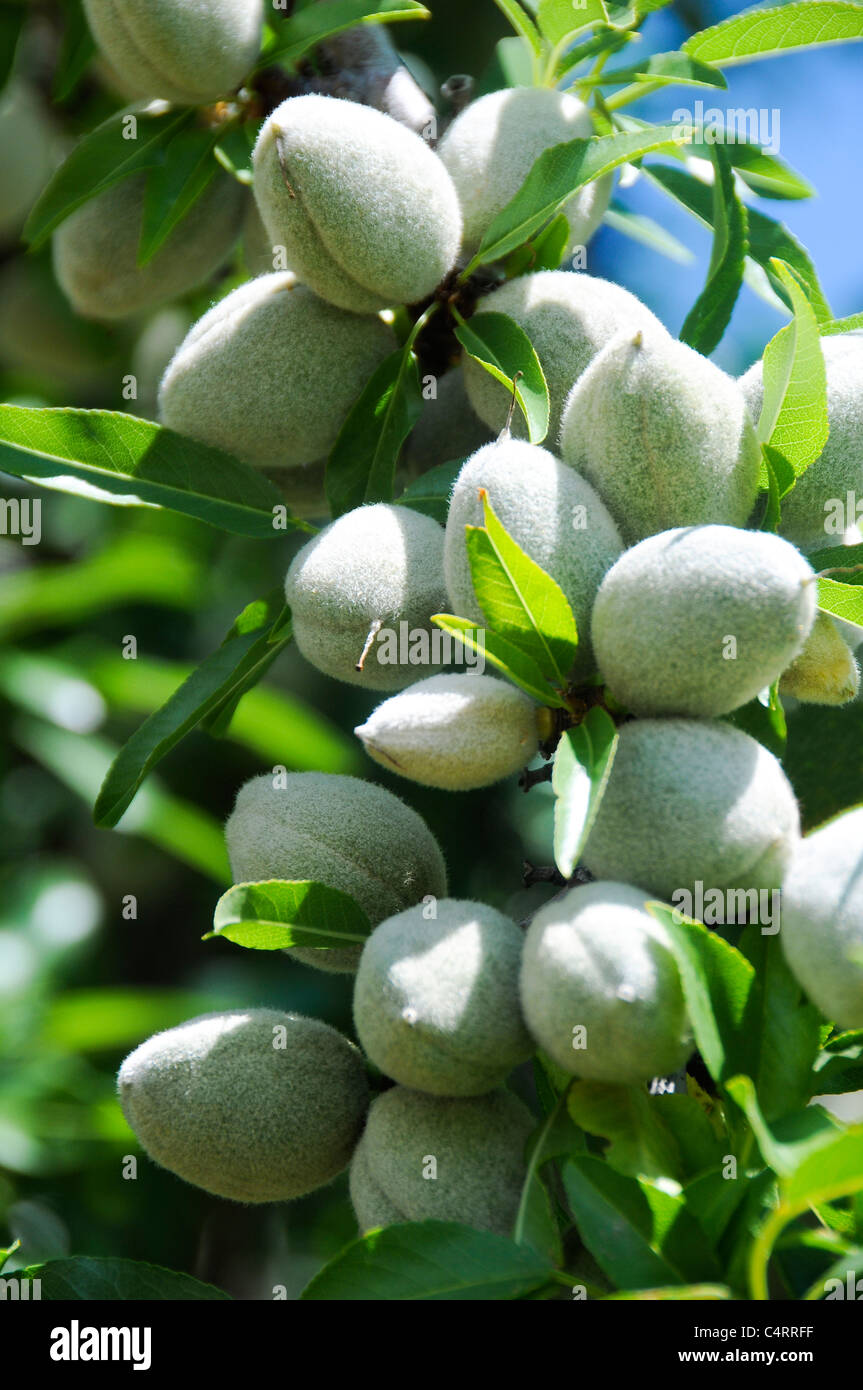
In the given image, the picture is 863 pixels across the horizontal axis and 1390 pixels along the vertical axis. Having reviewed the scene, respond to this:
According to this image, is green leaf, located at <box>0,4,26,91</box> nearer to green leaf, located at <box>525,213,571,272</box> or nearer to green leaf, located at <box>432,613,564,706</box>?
green leaf, located at <box>525,213,571,272</box>

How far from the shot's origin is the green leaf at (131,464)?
1.13m

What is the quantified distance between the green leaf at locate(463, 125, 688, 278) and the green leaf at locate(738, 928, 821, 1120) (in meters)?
0.58

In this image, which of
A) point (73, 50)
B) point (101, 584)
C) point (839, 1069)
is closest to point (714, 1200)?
point (839, 1069)

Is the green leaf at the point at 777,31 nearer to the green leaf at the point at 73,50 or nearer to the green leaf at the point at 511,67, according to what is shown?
the green leaf at the point at 511,67

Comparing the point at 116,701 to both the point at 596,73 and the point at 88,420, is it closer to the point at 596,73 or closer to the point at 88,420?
the point at 88,420

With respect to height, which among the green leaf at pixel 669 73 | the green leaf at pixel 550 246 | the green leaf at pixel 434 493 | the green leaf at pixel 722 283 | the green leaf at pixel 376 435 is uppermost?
the green leaf at pixel 669 73

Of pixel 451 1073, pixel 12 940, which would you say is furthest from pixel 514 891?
pixel 451 1073

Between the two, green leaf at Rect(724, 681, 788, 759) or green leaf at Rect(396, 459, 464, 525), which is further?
green leaf at Rect(396, 459, 464, 525)

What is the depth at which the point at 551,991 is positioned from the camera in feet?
2.46

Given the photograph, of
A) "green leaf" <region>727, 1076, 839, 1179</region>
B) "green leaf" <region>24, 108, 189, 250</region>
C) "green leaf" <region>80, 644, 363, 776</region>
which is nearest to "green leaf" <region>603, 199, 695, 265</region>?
"green leaf" <region>24, 108, 189, 250</region>

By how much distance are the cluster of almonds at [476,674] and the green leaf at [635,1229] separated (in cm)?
6

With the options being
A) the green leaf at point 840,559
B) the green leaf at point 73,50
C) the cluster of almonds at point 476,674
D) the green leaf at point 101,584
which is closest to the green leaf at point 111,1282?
the cluster of almonds at point 476,674

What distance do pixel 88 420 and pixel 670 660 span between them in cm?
59

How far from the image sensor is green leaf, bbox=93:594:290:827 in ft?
3.76
